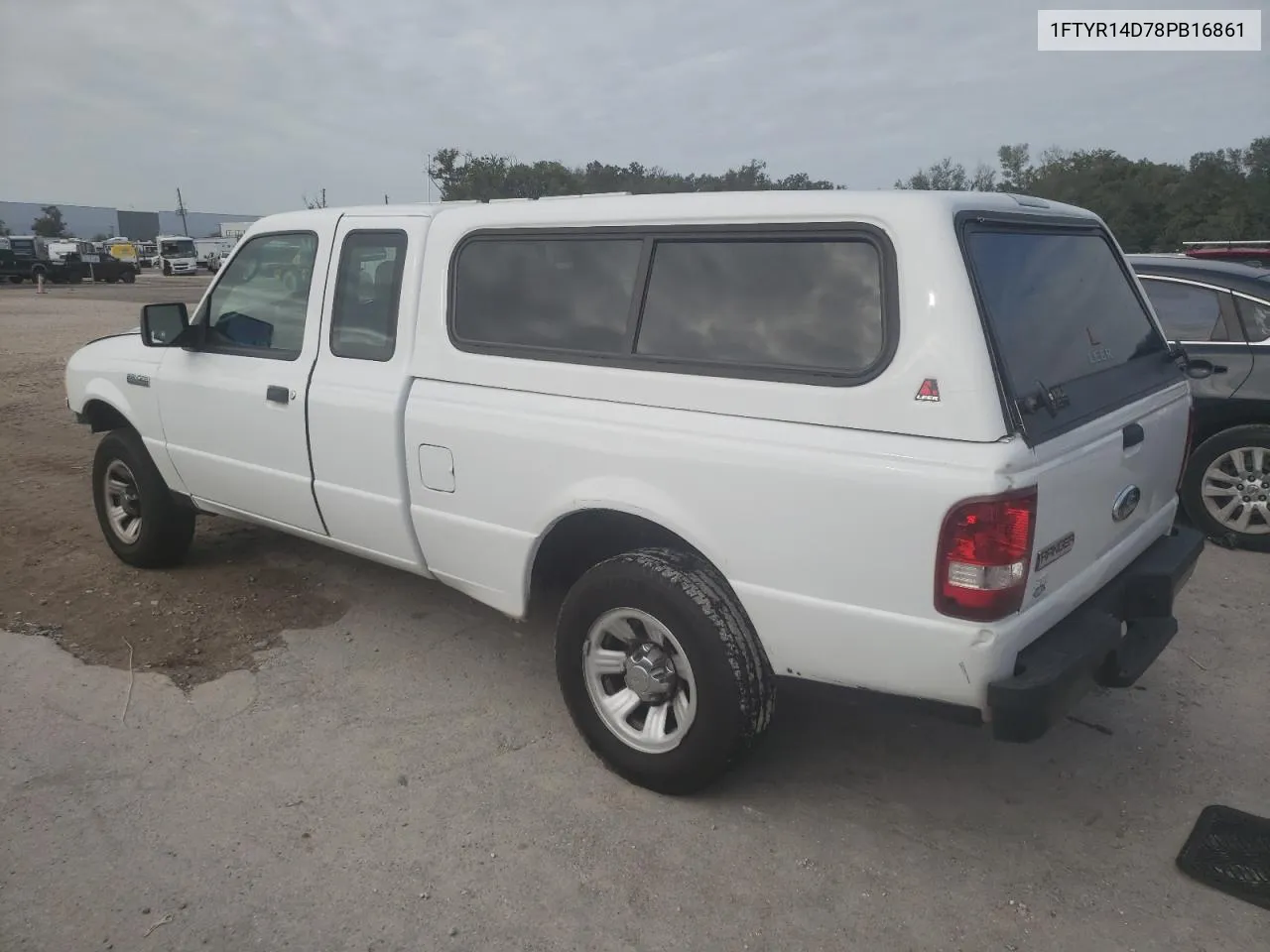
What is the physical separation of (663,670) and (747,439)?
853 mm

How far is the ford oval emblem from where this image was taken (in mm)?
2859

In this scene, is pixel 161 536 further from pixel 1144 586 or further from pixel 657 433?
pixel 1144 586

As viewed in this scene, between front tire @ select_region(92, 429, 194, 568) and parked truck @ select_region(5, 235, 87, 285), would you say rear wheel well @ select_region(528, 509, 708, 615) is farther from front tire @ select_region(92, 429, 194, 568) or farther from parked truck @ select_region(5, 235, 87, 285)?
parked truck @ select_region(5, 235, 87, 285)

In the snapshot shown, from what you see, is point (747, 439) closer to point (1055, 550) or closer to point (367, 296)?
point (1055, 550)

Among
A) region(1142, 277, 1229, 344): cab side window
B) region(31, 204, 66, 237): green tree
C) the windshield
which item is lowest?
region(1142, 277, 1229, 344): cab side window

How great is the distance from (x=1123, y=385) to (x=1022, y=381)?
0.74 meters

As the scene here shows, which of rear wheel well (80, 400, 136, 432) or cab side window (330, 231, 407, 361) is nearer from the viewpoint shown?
cab side window (330, 231, 407, 361)

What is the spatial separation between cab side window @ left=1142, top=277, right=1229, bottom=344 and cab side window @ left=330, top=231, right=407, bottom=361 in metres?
4.52

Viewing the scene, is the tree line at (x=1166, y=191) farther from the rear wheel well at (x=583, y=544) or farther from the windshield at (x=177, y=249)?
the windshield at (x=177, y=249)

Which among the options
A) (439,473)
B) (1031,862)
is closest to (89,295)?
(439,473)

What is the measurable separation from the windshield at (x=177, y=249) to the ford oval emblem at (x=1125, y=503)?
5564 cm

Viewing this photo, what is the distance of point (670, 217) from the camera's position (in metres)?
2.98

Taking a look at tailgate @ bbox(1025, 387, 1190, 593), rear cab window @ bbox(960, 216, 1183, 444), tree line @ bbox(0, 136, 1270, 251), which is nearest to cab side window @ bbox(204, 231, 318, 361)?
rear cab window @ bbox(960, 216, 1183, 444)

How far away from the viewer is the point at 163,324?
173 inches
